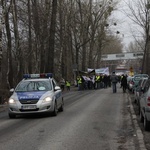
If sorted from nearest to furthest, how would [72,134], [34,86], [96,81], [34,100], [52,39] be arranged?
[72,134], [34,100], [34,86], [52,39], [96,81]

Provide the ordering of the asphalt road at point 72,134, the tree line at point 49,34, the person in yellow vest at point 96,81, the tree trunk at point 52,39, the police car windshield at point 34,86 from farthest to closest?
the person in yellow vest at point 96,81
the tree line at point 49,34
the tree trunk at point 52,39
the police car windshield at point 34,86
the asphalt road at point 72,134

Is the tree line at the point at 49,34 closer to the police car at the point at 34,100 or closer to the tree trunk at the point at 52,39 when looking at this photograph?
the tree trunk at the point at 52,39

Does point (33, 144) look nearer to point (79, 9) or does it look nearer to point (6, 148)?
point (6, 148)

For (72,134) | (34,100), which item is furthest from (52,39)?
(72,134)

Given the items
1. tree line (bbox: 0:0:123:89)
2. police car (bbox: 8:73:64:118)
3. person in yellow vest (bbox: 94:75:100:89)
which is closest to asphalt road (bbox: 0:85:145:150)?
police car (bbox: 8:73:64:118)

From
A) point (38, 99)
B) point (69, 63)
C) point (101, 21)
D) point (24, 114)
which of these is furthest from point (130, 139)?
point (101, 21)

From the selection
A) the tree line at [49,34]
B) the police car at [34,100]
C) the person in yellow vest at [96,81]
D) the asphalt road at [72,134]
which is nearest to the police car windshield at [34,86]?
the police car at [34,100]

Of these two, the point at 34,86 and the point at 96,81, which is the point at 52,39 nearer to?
the point at 96,81

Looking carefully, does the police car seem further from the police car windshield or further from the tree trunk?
the tree trunk

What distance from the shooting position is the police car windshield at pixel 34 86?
50.0ft

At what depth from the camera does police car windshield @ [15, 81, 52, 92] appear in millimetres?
15250

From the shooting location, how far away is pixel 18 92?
49.0 ft

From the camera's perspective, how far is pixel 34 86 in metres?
15.5

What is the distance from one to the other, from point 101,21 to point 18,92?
172 feet
